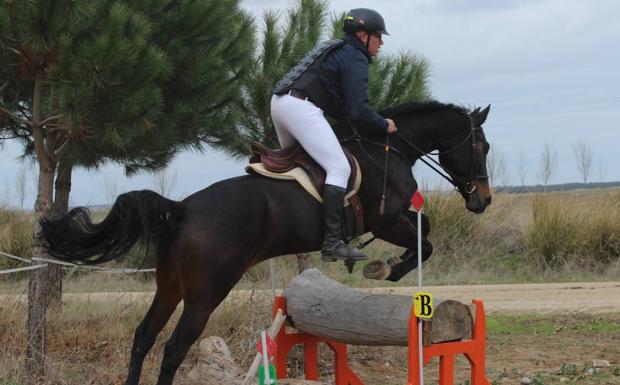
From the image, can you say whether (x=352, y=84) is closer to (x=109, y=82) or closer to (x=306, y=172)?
(x=306, y=172)

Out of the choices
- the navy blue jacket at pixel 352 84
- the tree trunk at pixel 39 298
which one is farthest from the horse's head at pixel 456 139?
the tree trunk at pixel 39 298

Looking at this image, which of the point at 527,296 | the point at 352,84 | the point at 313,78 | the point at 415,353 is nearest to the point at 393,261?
the point at 415,353

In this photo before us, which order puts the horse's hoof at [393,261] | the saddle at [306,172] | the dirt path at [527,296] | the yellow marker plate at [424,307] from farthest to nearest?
the dirt path at [527,296] < the horse's hoof at [393,261] < the saddle at [306,172] < the yellow marker plate at [424,307]

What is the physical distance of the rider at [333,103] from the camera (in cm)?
597

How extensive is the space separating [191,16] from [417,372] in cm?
386

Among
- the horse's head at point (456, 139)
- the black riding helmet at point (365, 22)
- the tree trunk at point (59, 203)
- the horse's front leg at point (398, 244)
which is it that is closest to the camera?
the black riding helmet at point (365, 22)

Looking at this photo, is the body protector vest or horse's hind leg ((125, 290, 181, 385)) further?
the body protector vest

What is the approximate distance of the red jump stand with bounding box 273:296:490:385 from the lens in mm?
5723

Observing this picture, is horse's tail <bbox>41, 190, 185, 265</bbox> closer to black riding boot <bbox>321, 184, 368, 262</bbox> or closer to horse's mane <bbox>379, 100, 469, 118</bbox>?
black riding boot <bbox>321, 184, 368, 262</bbox>

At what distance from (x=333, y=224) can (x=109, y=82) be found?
6.91 ft

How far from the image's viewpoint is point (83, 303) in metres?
8.48

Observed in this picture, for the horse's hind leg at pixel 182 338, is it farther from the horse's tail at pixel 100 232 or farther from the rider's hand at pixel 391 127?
the rider's hand at pixel 391 127

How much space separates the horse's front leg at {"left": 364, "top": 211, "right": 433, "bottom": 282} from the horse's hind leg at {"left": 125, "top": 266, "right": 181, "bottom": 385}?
144 cm

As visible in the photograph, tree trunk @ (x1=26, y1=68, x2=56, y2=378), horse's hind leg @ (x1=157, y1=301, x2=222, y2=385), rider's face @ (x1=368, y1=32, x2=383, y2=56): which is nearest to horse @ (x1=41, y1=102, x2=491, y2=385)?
horse's hind leg @ (x1=157, y1=301, x2=222, y2=385)
